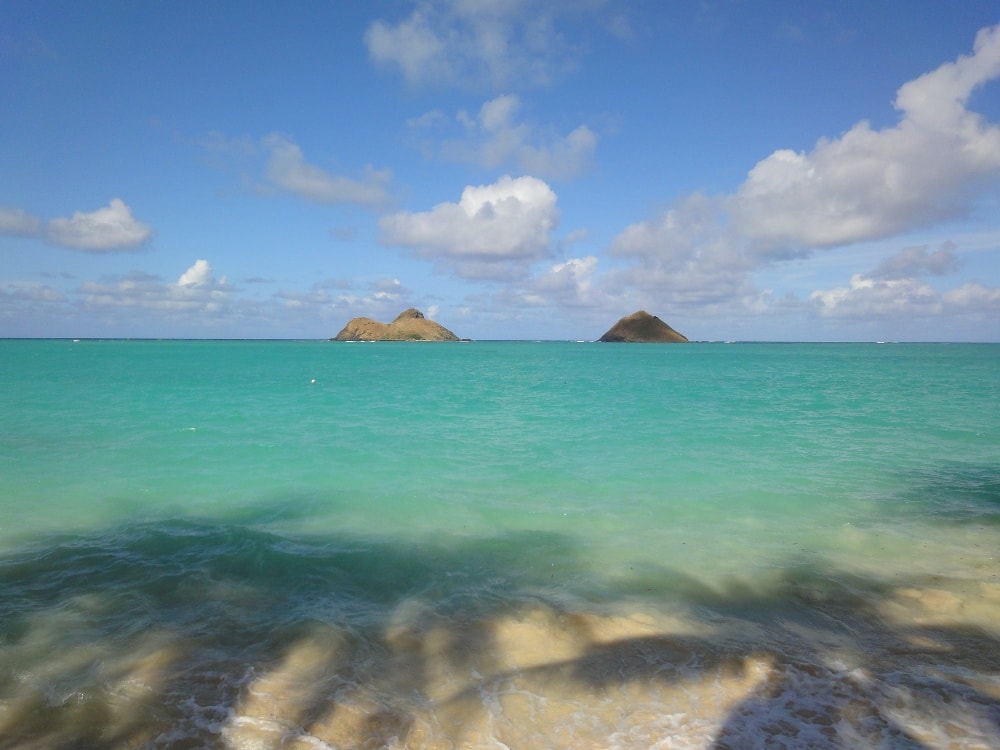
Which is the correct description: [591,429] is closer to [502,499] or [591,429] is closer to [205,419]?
[502,499]

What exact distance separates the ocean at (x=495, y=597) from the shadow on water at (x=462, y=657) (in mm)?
31

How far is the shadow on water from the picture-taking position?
4.73 metres

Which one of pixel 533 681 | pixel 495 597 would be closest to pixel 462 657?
pixel 533 681

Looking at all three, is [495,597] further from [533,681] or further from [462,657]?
[533,681]

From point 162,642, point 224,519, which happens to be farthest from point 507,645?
point 224,519

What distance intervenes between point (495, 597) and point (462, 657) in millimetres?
1566

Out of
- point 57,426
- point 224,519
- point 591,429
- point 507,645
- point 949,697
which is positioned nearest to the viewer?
point 949,697

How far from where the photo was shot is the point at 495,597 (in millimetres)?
7461

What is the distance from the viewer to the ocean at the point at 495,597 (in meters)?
4.88

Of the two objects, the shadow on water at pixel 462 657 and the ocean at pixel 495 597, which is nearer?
the shadow on water at pixel 462 657

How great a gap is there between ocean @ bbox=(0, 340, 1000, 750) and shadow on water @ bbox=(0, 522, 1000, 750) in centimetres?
3

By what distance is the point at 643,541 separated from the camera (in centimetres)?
983

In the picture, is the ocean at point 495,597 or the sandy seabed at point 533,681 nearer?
the sandy seabed at point 533,681

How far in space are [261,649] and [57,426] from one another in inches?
829
